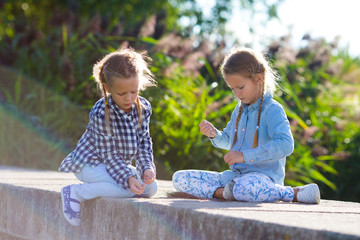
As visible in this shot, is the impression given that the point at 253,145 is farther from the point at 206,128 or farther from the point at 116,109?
the point at 116,109

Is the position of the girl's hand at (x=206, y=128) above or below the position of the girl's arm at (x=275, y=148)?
above

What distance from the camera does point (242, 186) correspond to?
2.82m

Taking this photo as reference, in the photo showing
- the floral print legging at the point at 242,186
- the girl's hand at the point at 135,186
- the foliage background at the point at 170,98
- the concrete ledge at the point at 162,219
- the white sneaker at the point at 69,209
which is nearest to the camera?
the concrete ledge at the point at 162,219

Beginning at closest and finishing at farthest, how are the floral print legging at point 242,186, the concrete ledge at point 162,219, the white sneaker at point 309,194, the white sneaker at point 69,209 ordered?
the concrete ledge at point 162,219 → the white sneaker at point 69,209 → the floral print legging at point 242,186 → the white sneaker at point 309,194

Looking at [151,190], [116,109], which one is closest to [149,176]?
[151,190]

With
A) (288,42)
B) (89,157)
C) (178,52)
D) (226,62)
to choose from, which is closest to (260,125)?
(226,62)

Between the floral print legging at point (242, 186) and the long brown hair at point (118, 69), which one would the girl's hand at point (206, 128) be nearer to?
the floral print legging at point (242, 186)

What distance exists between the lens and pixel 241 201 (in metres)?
2.81

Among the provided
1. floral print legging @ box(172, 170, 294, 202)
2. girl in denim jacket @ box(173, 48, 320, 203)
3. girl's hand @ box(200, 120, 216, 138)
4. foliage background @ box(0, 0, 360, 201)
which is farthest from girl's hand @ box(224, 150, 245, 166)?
foliage background @ box(0, 0, 360, 201)

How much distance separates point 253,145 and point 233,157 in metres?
0.33

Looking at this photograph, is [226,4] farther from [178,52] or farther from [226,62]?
[226,62]

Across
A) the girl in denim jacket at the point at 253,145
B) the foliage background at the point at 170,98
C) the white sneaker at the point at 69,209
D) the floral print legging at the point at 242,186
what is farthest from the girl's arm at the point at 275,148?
the foliage background at the point at 170,98

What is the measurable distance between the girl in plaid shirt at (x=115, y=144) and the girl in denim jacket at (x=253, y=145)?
35cm

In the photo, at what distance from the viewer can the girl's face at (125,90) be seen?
2693mm
